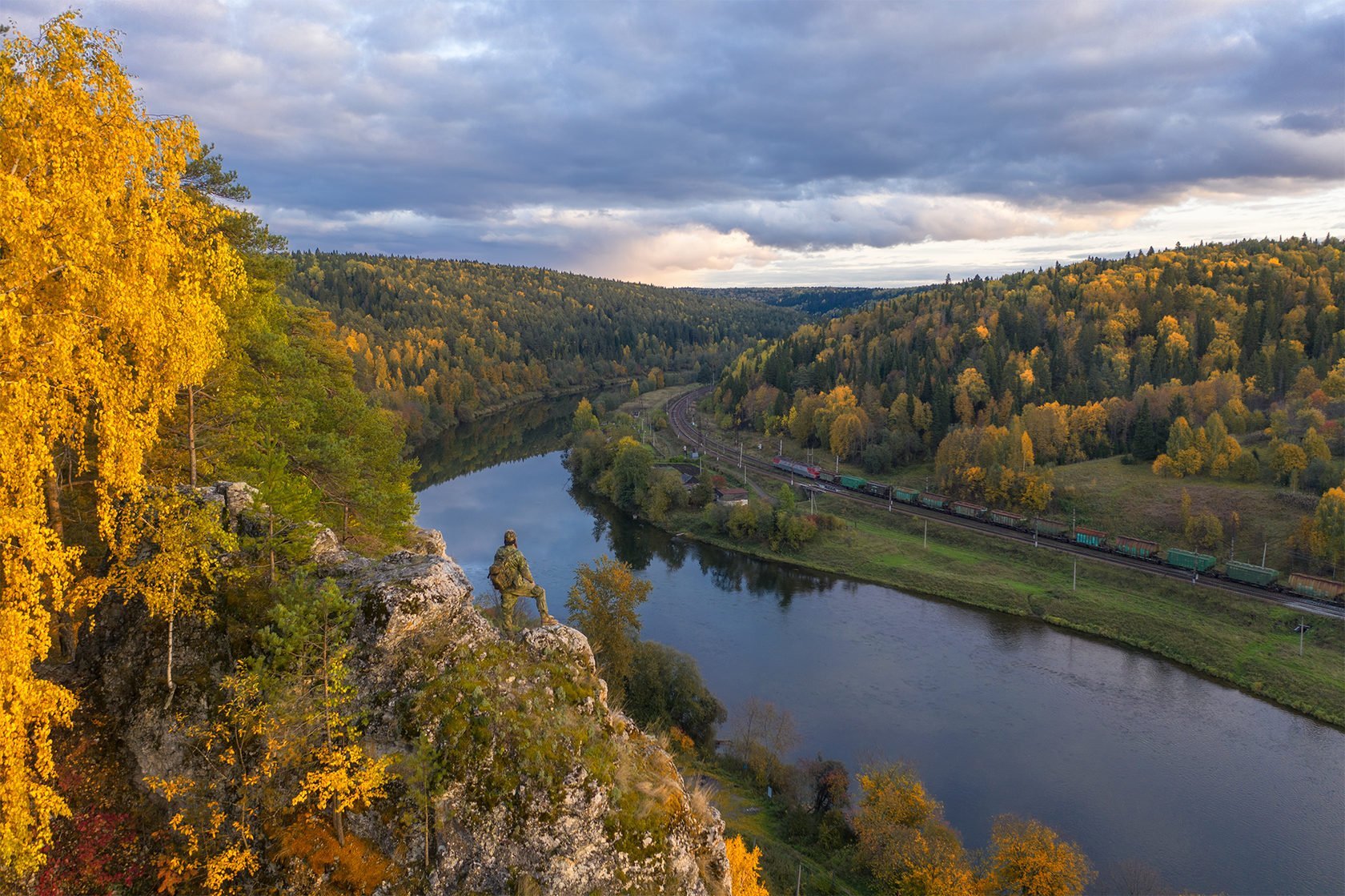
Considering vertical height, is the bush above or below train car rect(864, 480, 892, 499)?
below

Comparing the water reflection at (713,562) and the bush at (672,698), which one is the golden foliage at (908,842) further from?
the water reflection at (713,562)

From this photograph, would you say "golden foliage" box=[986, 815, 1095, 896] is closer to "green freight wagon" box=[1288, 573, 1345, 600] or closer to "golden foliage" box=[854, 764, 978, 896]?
"golden foliage" box=[854, 764, 978, 896]

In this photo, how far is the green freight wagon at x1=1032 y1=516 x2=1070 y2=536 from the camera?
64.4m

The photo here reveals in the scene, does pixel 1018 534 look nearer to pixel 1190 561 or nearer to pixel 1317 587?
pixel 1190 561

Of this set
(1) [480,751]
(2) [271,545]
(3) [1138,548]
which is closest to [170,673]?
(2) [271,545]

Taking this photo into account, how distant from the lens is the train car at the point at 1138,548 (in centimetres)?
5906

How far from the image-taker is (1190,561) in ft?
185

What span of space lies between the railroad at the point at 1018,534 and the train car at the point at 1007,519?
0.22 m

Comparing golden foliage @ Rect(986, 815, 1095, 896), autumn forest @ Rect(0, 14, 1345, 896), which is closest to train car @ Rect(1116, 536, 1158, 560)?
golden foliage @ Rect(986, 815, 1095, 896)

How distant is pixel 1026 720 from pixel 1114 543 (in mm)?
29118

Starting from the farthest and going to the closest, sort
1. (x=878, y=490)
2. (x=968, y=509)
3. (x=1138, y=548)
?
(x=878, y=490) → (x=968, y=509) → (x=1138, y=548)

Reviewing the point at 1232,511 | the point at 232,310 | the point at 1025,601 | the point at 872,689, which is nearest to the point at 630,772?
the point at 232,310

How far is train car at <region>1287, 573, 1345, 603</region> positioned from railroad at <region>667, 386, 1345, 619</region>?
0.38 meters

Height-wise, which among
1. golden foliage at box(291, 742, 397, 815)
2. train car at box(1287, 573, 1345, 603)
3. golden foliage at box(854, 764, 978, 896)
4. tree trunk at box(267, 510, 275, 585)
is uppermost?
tree trunk at box(267, 510, 275, 585)
